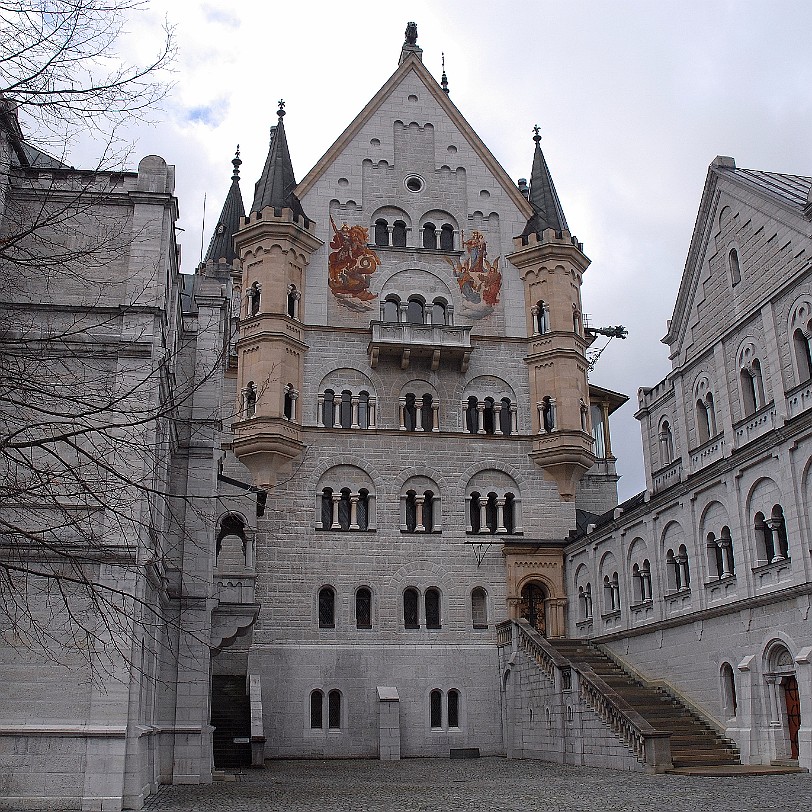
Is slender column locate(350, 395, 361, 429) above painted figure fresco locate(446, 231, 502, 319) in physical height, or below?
below

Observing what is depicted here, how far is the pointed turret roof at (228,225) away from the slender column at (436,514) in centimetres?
1645

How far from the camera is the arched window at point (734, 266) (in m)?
30.7

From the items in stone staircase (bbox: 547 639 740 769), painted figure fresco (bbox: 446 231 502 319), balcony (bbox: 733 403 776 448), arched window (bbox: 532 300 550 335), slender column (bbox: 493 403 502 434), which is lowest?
stone staircase (bbox: 547 639 740 769)

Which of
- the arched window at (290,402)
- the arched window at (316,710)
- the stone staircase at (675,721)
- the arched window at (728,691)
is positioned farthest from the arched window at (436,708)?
the arched window at (728,691)

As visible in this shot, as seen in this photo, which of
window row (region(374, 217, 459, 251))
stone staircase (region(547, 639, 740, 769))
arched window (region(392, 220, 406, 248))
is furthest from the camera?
arched window (region(392, 220, 406, 248))

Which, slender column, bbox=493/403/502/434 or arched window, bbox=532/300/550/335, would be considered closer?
slender column, bbox=493/403/502/434

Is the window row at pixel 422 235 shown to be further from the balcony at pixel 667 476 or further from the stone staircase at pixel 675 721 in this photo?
the stone staircase at pixel 675 721

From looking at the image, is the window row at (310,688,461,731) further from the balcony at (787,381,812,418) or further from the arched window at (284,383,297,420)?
the balcony at (787,381,812,418)

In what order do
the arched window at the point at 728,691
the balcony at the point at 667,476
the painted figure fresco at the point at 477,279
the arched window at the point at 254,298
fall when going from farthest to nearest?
the painted figure fresco at the point at 477,279, the arched window at the point at 254,298, the balcony at the point at 667,476, the arched window at the point at 728,691

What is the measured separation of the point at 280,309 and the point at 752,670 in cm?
2339

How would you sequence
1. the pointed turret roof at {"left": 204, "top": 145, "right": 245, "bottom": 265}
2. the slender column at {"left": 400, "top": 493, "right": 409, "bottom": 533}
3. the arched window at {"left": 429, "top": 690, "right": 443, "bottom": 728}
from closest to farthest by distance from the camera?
1. the arched window at {"left": 429, "top": 690, "right": 443, "bottom": 728}
2. the slender column at {"left": 400, "top": 493, "right": 409, "bottom": 533}
3. the pointed turret roof at {"left": 204, "top": 145, "right": 245, "bottom": 265}

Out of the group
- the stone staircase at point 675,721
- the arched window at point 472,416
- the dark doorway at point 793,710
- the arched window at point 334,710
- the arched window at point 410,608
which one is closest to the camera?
the dark doorway at point 793,710

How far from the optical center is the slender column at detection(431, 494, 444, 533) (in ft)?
131

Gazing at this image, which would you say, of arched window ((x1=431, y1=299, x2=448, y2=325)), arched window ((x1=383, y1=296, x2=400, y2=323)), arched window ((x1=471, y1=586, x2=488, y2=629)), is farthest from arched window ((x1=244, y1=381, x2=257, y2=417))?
arched window ((x1=471, y1=586, x2=488, y2=629))
